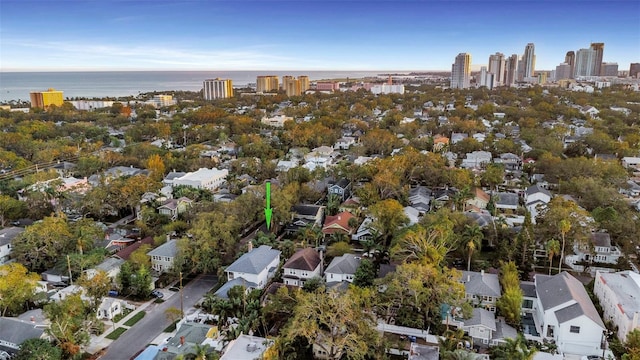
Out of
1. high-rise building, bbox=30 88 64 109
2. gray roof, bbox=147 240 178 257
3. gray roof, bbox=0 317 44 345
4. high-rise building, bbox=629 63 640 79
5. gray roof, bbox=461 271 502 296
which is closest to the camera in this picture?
gray roof, bbox=0 317 44 345

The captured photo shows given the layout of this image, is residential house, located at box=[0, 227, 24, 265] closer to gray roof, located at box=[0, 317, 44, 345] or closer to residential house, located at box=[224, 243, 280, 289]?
gray roof, located at box=[0, 317, 44, 345]

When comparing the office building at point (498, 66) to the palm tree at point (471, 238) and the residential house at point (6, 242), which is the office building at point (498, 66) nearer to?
the palm tree at point (471, 238)

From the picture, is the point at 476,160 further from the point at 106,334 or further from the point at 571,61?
the point at 571,61

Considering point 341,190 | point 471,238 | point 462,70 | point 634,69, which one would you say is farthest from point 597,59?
point 471,238

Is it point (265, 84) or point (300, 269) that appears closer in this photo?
point (300, 269)

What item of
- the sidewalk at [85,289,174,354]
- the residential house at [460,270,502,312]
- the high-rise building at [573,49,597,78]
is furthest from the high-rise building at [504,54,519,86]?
the sidewalk at [85,289,174,354]
